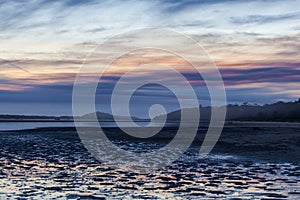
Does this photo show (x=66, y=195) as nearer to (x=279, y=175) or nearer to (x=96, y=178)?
(x=96, y=178)

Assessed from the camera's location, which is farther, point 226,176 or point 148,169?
point 148,169

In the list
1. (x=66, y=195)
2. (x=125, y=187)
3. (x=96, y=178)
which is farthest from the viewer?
(x=96, y=178)

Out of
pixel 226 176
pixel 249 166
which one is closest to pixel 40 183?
pixel 226 176

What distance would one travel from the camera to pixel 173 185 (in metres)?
21.4

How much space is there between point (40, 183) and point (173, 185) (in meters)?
6.38

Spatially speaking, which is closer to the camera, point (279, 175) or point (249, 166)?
point (279, 175)

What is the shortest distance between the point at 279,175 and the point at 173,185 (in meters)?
6.66

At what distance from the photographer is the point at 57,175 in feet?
79.9

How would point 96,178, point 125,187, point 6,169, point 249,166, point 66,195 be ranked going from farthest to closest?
point 249,166 → point 6,169 → point 96,178 → point 125,187 → point 66,195

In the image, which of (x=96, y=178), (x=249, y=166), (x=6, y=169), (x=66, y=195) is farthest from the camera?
(x=249, y=166)

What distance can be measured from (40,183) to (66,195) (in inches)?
141

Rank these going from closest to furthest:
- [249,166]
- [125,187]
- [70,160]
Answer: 1. [125,187]
2. [249,166]
3. [70,160]

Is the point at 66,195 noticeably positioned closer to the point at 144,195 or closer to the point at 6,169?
the point at 144,195

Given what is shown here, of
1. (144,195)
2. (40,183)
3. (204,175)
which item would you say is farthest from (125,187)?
(204,175)
